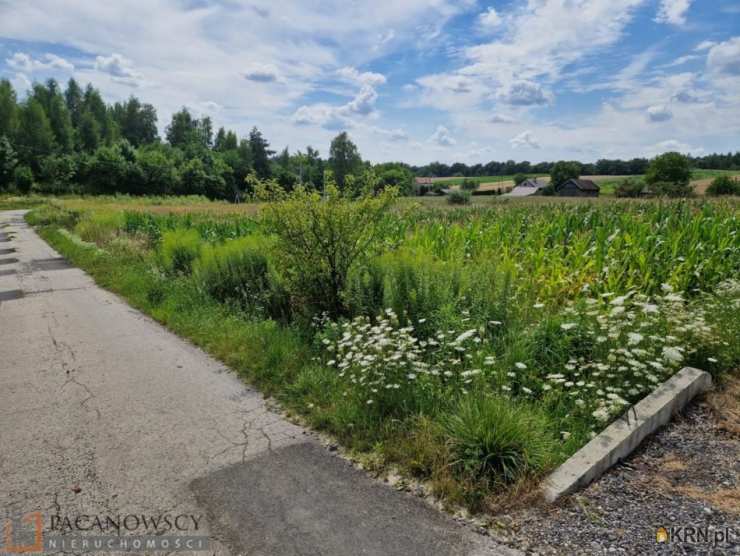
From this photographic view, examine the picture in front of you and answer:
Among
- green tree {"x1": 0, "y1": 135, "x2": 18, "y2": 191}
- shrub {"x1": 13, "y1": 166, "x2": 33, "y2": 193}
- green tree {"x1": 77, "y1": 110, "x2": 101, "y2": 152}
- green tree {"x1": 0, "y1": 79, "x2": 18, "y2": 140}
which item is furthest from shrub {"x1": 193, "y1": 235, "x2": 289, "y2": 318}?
green tree {"x1": 77, "y1": 110, "x2": 101, "y2": 152}

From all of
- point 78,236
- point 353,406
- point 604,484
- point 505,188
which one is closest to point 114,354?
point 353,406

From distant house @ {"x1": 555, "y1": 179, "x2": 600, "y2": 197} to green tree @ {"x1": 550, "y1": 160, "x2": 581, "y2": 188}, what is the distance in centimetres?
958

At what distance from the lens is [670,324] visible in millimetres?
4836

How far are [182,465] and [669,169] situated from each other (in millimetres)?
82236

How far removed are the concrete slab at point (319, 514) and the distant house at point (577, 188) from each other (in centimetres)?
7007

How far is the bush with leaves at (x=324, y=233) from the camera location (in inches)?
243

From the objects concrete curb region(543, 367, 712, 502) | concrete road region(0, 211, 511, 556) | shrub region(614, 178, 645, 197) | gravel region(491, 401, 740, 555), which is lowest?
concrete road region(0, 211, 511, 556)

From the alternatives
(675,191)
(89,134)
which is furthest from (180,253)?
(89,134)

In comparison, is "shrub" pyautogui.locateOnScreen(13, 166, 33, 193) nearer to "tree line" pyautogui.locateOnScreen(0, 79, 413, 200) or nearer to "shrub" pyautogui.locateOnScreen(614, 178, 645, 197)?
"tree line" pyautogui.locateOnScreen(0, 79, 413, 200)

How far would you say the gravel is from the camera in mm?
2631

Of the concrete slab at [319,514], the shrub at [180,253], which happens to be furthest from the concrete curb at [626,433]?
the shrub at [180,253]

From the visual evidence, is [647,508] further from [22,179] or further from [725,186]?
[22,179]

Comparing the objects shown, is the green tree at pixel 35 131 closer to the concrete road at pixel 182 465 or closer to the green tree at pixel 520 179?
the concrete road at pixel 182 465

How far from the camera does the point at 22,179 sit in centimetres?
6612
